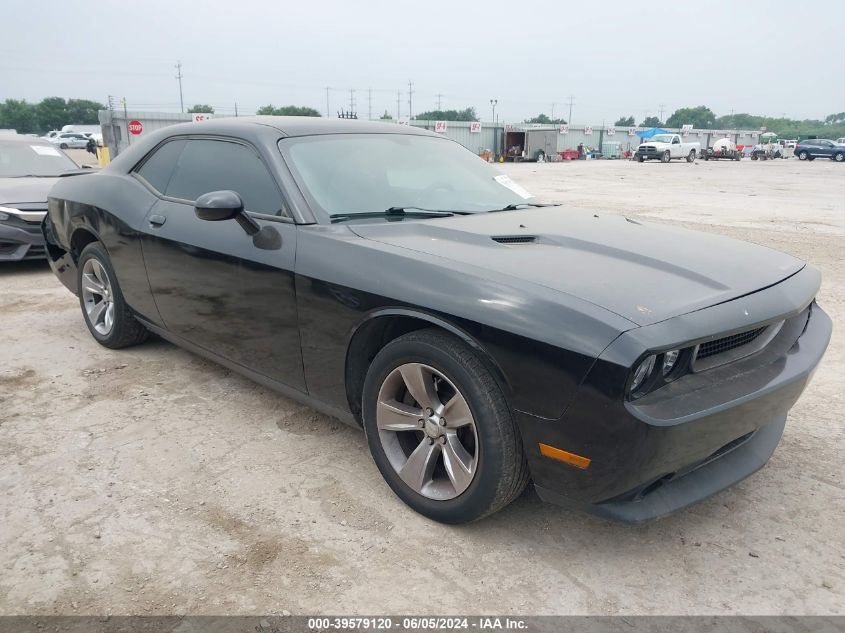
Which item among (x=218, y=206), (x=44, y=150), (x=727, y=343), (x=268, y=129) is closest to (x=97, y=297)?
(x=268, y=129)

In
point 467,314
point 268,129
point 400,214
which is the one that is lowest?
point 467,314

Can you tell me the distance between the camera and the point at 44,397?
3.67 m

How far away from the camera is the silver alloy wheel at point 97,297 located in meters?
4.31

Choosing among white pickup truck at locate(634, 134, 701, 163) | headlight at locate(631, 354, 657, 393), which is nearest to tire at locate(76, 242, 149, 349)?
headlight at locate(631, 354, 657, 393)

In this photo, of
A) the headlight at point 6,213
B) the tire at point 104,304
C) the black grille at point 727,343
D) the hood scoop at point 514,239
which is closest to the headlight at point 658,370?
the black grille at point 727,343

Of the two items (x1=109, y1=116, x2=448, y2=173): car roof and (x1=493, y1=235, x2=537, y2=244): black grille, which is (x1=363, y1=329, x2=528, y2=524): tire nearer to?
(x1=493, y1=235, x2=537, y2=244): black grille

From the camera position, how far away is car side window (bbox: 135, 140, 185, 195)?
380cm

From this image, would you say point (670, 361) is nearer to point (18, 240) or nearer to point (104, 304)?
point (104, 304)

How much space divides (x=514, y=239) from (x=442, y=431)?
881 mm

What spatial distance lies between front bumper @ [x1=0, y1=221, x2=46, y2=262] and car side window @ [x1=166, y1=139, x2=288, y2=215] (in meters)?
3.84

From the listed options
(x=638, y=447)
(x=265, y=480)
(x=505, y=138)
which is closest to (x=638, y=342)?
(x=638, y=447)

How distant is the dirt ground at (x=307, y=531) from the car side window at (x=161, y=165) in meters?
1.24

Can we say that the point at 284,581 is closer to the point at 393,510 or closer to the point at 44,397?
the point at 393,510

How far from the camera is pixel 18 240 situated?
6617 millimetres
